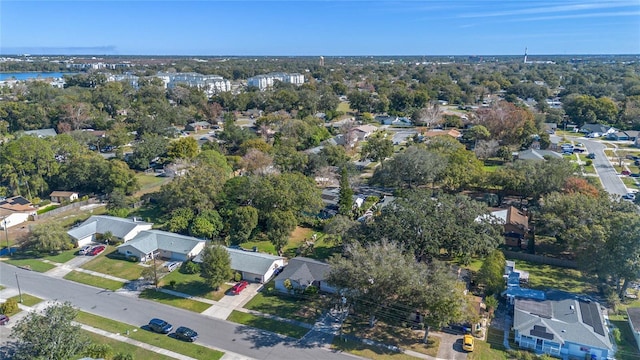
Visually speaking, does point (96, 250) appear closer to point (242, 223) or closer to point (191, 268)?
point (191, 268)

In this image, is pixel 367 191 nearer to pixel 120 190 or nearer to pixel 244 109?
pixel 120 190

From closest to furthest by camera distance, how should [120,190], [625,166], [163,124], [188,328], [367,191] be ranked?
[188,328], [120,190], [367,191], [625,166], [163,124]

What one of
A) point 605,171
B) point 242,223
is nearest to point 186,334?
point 242,223

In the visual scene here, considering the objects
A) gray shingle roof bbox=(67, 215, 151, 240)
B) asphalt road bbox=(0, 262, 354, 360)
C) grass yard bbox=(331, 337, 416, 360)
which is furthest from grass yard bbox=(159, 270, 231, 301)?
grass yard bbox=(331, 337, 416, 360)

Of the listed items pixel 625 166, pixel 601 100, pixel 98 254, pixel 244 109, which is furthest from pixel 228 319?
pixel 601 100

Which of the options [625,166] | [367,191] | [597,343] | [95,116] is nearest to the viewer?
[597,343]

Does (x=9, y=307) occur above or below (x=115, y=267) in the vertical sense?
above
